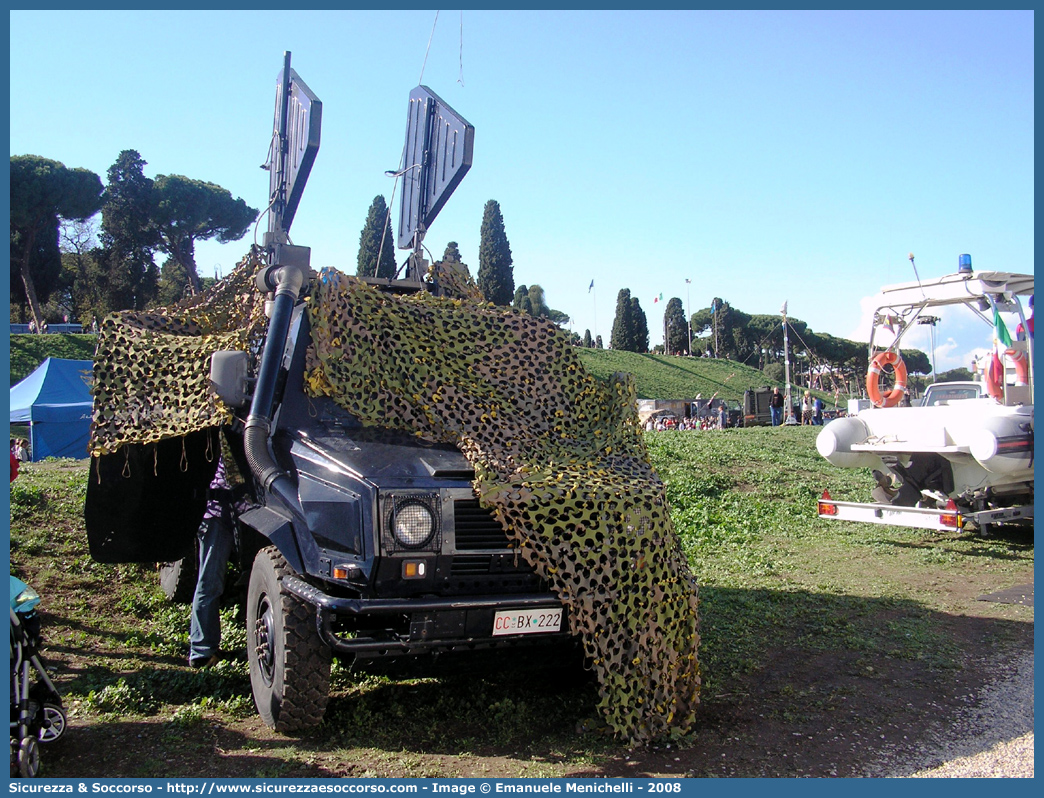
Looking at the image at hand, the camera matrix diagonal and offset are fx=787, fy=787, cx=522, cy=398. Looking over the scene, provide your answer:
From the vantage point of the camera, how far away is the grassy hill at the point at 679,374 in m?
54.9

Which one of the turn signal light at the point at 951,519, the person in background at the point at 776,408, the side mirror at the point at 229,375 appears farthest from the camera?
the person in background at the point at 776,408

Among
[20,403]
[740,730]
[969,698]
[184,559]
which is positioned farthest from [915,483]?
[20,403]

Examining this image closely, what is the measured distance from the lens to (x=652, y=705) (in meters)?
4.38

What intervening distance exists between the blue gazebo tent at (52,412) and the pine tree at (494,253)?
1373 inches

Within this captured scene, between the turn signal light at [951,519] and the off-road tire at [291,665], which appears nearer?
the off-road tire at [291,665]

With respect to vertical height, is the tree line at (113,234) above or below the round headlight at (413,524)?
above

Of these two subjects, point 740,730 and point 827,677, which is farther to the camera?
point 827,677

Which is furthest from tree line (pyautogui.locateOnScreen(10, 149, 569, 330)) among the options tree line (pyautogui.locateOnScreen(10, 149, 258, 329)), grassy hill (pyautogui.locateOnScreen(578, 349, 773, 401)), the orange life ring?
the orange life ring

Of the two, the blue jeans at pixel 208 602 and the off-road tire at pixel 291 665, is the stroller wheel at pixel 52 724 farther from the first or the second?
the blue jeans at pixel 208 602

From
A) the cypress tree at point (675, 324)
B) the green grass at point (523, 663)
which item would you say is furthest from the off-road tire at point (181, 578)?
the cypress tree at point (675, 324)
